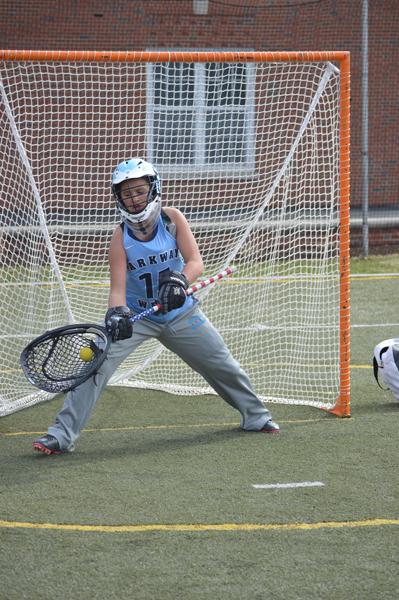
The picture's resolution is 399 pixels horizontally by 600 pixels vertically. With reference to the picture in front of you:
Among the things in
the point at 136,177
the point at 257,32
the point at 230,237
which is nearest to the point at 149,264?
the point at 136,177

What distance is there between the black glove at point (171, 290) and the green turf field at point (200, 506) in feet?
2.56

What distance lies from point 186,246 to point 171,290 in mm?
401

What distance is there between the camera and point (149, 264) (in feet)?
18.8

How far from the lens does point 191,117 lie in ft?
29.0

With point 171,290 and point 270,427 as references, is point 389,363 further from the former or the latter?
point 171,290

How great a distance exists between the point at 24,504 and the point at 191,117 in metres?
4.76

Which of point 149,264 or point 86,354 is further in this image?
point 149,264

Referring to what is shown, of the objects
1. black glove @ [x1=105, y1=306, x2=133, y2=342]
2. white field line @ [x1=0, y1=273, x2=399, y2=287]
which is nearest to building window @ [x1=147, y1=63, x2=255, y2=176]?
white field line @ [x1=0, y1=273, x2=399, y2=287]

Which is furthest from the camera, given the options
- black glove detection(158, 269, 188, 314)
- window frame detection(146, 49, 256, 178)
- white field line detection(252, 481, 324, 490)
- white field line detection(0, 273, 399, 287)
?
window frame detection(146, 49, 256, 178)

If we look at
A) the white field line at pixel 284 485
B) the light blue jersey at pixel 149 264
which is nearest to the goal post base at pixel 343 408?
the light blue jersey at pixel 149 264

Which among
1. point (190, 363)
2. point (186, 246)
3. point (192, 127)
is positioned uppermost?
point (192, 127)

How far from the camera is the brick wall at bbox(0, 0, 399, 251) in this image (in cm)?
1465

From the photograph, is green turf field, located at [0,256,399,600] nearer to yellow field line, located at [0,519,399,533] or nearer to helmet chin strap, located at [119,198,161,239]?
yellow field line, located at [0,519,399,533]

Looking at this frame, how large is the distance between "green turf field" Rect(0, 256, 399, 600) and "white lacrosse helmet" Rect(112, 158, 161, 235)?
121cm
